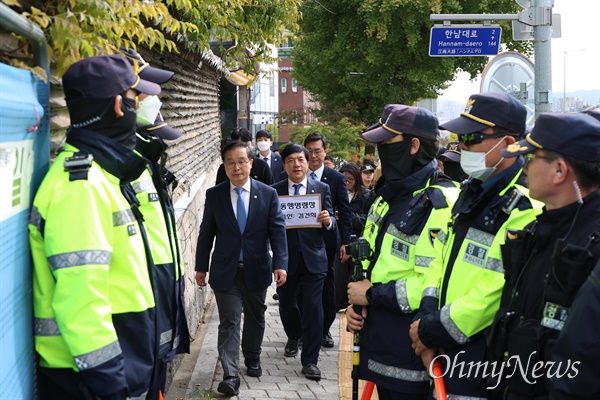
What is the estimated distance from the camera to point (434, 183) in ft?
15.6

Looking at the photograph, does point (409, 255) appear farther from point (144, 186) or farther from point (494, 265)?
point (144, 186)

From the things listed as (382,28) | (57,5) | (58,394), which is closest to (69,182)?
(58,394)

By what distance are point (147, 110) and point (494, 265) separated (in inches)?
78.8

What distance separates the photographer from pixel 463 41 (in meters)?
14.8

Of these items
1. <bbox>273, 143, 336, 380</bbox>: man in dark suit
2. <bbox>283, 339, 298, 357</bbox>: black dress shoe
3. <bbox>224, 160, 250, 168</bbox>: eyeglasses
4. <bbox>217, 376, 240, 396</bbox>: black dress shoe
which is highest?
<bbox>224, 160, 250, 168</bbox>: eyeglasses

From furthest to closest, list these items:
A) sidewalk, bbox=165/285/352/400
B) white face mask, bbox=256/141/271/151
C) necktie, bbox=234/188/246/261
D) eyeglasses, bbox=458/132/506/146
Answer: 1. white face mask, bbox=256/141/271/151
2. necktie, bbox=234/188/246/261
3. sidewalk, bbox=165/285/352/400
4. eyeglasses, bbox=458/132/506/146

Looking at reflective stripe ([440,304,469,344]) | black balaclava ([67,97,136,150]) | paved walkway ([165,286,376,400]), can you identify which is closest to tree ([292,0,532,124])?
paved walkway ([165,286,376,400])

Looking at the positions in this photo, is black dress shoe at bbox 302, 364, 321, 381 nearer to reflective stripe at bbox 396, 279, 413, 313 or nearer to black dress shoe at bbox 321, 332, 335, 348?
black dress shoe at bbox 321, 332, 335, 348

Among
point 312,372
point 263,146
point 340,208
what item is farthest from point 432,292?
point 263,146

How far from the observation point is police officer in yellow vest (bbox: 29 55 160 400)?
10.6 feet

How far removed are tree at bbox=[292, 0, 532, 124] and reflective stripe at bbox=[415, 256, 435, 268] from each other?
22708 mm

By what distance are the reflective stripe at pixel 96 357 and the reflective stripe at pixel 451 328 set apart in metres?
1.56

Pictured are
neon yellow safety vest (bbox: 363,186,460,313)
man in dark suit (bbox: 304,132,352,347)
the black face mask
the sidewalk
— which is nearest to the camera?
neon yellow safety vest (bbox: 363,186,460,313)

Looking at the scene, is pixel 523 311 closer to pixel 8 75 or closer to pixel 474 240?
pixel 474 240
